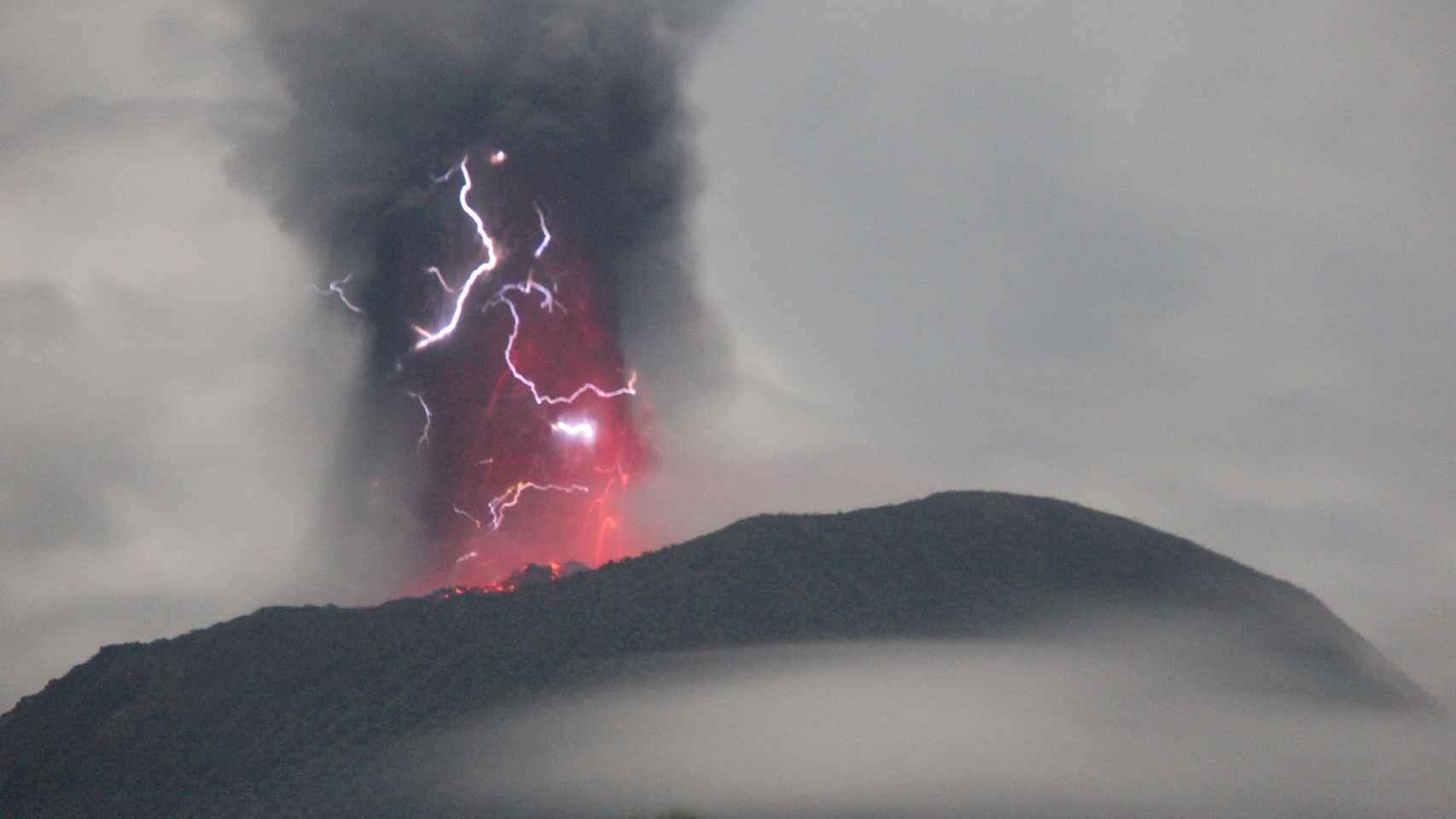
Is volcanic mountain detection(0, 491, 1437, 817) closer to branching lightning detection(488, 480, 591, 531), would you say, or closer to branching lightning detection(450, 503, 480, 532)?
branching lightning detection(488, 480, 591, 531)

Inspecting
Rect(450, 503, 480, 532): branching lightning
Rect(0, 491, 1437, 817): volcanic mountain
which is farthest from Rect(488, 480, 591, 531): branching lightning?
Rect(0, 491, 1437, 817): volcanic mountain

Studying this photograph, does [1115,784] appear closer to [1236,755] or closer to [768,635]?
[1236,755]

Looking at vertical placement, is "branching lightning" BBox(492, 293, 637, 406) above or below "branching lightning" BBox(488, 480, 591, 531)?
above

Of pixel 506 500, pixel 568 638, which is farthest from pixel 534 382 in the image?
pixel 568 638

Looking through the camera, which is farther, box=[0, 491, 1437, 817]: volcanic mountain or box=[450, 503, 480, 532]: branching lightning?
box=[450, 503, 480, 532]: branching lightning

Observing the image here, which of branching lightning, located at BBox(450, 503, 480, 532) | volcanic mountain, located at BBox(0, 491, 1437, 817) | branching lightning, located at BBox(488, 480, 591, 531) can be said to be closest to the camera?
volcanic mountain, located at BBox(0, 491, 1437, 817)

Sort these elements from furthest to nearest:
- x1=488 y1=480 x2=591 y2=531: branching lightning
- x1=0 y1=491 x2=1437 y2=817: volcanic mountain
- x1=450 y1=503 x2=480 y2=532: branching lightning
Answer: x1=450 y1=503 x2=480 y2=532: branching lightning, x1=488 y1=480 x2=591 y2=531: branching lightning, x1=0 y1=491 x2=1437 y2=817: volcanic mountain

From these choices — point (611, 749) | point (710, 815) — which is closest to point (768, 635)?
point (611, 749)

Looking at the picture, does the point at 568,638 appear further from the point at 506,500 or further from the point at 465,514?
the point at 465,514

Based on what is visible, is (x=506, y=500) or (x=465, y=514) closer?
(x=506, y=500)
